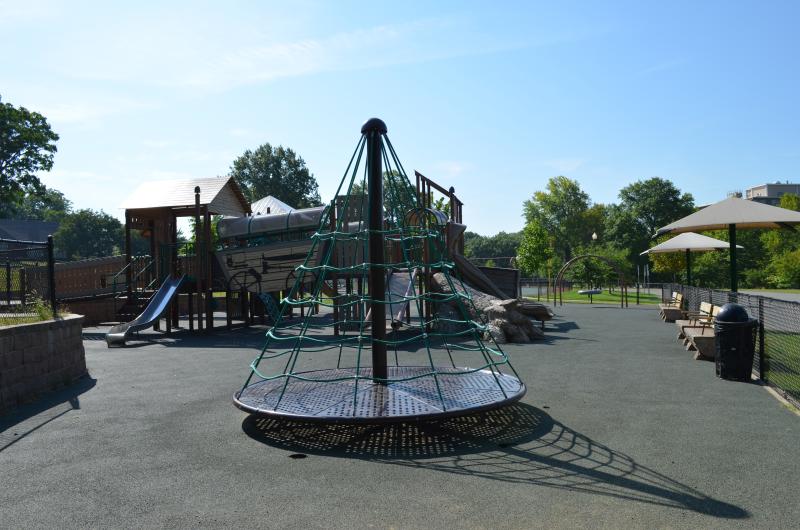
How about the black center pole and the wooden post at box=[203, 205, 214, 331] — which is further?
the wooden post at box=[203, 205, 214, 331]

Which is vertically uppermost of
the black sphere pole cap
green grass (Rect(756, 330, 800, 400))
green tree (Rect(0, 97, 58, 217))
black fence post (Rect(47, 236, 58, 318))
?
green tree (Rect(0, 97, 58, 217))

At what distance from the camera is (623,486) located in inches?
167

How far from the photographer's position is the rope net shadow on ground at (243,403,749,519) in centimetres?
419

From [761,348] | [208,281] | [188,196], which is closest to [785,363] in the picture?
[761,348]

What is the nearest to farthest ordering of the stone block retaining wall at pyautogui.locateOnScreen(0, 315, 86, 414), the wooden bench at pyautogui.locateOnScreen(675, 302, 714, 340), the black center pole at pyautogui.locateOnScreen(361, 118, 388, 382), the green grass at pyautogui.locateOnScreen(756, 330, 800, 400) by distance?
1. the black center pole at pyautogui.locateOnScreen(361, 118, 388, 382)
2. the stone block retaining wall at pyautogui.locateOnScreen(0, 315, 86, 414)
3. the green grass at pyautogui.locateOnScreen(756, 330, 800, 400)
4. the wooden bench at pyautogui.locateOnScreen(675, 302, 714, 340)

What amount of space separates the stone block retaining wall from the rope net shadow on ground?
3.19 m

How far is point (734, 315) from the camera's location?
845 centimetres

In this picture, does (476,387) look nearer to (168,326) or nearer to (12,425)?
(12,425)

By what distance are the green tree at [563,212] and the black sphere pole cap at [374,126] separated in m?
76.4

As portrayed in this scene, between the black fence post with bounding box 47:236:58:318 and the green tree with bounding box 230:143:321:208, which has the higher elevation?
the green tree with bounding box 230:143:321:208

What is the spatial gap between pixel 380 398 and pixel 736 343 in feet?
17.5

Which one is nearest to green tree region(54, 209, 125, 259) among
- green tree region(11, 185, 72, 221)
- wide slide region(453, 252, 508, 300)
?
green tree region(11, 185, 72, 221)

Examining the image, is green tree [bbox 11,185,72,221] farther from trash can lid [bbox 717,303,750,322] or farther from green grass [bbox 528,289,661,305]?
trash can lid [bbox 717,303,750,322]

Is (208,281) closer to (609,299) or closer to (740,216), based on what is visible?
(740,216)
